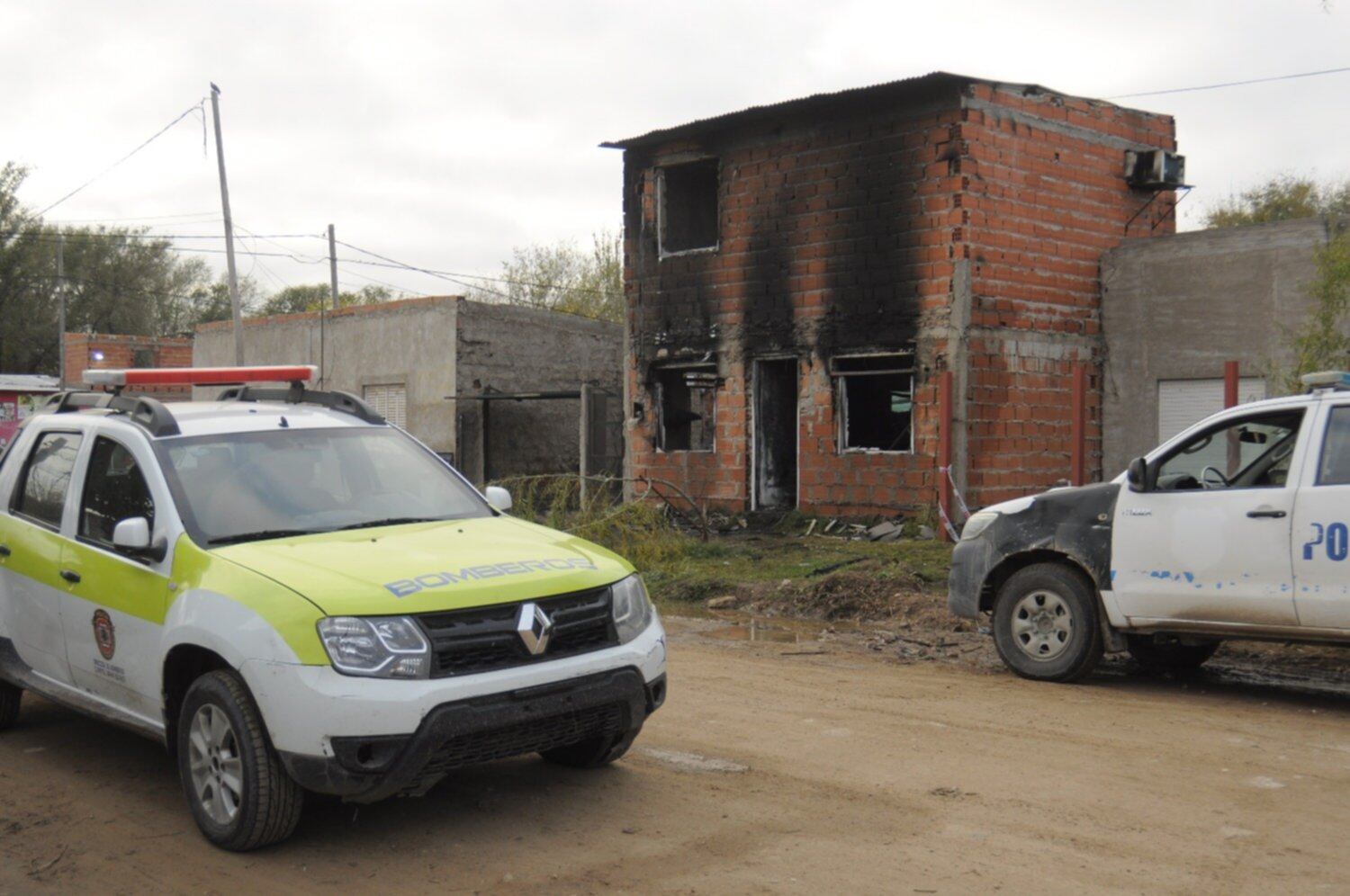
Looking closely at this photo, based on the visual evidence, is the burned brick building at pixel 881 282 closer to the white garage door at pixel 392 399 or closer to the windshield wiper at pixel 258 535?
the white garage door at pixel 392 399

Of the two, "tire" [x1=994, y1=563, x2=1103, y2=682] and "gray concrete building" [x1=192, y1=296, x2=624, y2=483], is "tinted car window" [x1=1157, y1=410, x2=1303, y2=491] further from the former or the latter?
"gray concrete building" [x1=192, y1=296, x2=624, y2=483]

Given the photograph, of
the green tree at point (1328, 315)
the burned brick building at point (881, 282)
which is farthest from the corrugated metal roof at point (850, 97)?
the green tree at point (1328, 315)

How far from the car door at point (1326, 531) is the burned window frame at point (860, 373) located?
387 inches

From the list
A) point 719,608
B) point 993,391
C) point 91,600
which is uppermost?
point 993,391

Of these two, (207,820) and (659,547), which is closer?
(207,820)

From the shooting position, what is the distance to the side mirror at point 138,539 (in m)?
5.36

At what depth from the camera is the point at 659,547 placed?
15477 millimetres

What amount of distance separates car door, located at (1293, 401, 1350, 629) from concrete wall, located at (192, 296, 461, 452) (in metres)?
19.5

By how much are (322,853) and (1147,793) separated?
11.7 feet

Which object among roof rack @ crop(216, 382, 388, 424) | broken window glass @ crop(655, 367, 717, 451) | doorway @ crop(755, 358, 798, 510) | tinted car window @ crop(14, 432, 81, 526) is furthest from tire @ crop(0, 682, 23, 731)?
broken window glass @ crop(655, 367, 717, 451)

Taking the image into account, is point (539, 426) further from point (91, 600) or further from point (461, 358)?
point (91, 600)

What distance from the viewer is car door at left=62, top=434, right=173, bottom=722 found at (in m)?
5.46

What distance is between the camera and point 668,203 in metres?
20.6

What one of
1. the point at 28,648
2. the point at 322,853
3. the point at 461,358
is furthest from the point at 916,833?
the point at 461,358
